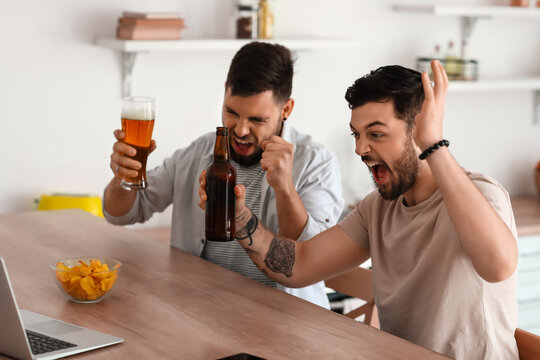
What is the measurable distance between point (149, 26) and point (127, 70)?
0.80ft

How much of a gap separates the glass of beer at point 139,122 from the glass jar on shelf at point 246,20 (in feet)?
5.10

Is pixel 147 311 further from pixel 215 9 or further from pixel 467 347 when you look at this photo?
pixel 215 9

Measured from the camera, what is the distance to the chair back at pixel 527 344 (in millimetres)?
1527

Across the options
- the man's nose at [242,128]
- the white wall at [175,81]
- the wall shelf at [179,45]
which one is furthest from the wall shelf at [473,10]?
the man's nose at [242,128]

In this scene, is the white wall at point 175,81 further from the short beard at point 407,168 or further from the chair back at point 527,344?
the chair back at point 527,344

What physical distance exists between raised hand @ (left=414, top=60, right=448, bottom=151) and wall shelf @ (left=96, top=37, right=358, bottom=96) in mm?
1777

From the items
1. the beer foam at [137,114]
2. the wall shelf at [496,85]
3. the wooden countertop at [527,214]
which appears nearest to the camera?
the beer foam at [137,114]

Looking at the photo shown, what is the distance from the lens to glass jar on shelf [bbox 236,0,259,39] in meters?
3.38

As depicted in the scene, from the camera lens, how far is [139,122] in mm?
1887

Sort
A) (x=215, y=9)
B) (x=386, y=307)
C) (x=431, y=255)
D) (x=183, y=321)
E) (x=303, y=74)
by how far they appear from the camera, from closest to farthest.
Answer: (x=183, y=321)
(x=431, y=255)
(x=386, y=307)
(x=215, y=9)
(x=303, y=74)

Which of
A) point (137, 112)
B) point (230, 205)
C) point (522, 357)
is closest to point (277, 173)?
point (230, 205)

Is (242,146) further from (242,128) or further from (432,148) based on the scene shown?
(432,148)

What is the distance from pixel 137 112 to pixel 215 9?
1.68 metres

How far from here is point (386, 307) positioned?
1.80m
